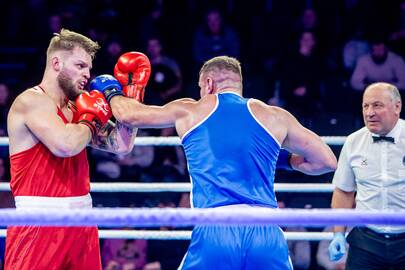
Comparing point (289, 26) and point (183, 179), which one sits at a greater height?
point (289, 26)

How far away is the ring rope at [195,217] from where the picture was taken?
6.24 ft

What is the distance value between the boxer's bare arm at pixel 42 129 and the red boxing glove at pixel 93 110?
0.06m

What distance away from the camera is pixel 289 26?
7.19 m

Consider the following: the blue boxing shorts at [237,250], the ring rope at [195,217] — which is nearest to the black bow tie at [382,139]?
the blue boxing shorts at [237,250]

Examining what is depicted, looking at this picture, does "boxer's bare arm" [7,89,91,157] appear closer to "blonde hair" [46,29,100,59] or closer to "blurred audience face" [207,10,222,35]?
"blonde hair" [46,29,100,59]

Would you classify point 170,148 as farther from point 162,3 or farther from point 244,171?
point 244,171

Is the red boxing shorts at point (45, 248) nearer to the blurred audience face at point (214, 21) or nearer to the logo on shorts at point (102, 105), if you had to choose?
the logo on shorts at point (102, 105)

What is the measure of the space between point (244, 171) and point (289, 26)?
14.5ft

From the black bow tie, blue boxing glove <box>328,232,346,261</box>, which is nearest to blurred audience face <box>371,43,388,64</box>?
the black bow tie

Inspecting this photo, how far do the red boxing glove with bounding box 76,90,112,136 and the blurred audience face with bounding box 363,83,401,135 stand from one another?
59.5 inches

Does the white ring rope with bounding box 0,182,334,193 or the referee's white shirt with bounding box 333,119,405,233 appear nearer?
the referee's white shirt with bounding box 333,119,405,233

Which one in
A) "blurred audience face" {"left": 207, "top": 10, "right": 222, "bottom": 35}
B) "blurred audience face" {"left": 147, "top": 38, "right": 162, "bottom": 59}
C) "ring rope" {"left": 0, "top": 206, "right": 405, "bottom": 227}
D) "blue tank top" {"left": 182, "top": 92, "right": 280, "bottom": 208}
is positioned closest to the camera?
"ring rope" {"left": 0, "top": 206, "right": 405, "bottom": 227}

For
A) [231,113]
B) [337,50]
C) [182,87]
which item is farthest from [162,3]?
[231,113]

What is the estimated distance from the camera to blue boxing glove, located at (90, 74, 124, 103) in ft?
11.1
